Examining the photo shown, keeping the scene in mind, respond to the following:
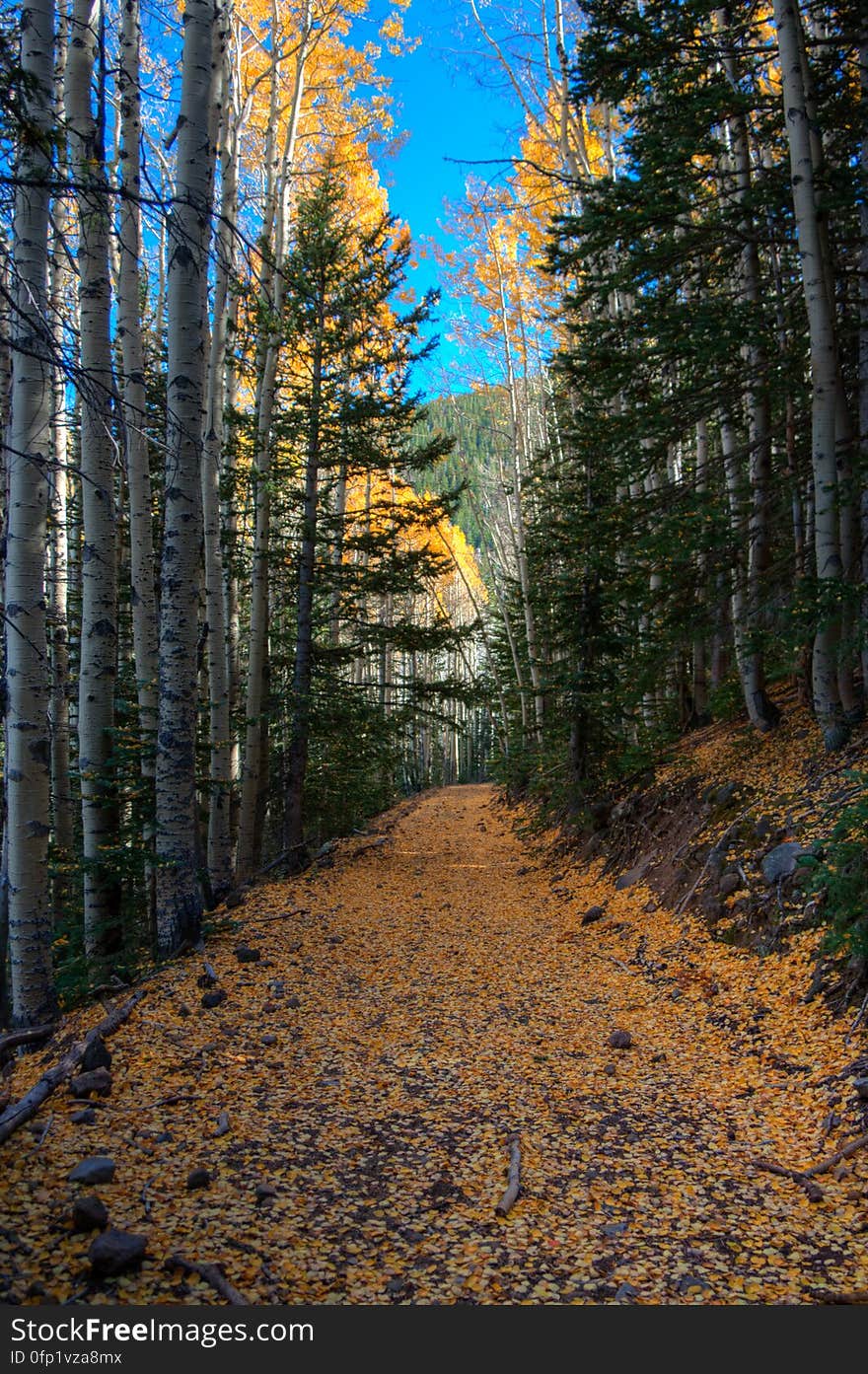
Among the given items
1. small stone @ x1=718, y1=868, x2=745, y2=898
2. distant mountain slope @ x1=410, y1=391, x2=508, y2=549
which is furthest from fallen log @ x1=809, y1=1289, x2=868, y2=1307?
distant mountain slope @ x1=410, y1=391, x2=508, y2=549

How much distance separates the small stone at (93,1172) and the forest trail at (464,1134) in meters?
0.05

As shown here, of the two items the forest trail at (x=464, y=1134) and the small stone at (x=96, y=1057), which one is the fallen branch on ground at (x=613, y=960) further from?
the small stone at (x=96, y=1057)

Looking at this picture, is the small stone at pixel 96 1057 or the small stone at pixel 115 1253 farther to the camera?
the small stone at pixel 96 1057

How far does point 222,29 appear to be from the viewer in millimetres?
7785

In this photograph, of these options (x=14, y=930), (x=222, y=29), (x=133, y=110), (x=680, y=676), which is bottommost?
(x=14, y=930)

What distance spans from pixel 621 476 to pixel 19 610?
6.13 meters

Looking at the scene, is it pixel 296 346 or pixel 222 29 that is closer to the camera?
pixel 222 29

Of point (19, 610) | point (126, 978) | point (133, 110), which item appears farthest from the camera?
point (133, 110)

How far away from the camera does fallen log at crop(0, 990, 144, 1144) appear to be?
2961mm

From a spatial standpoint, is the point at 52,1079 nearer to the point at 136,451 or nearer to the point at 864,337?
the point at 136,451

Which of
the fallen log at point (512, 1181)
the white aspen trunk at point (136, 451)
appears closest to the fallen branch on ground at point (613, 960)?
the fallen log at point (512, 1181)

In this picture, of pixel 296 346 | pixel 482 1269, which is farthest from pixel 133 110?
pixel 482 1269

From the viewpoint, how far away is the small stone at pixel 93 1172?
2639mm

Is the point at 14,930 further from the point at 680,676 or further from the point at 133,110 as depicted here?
the point at 680,676
